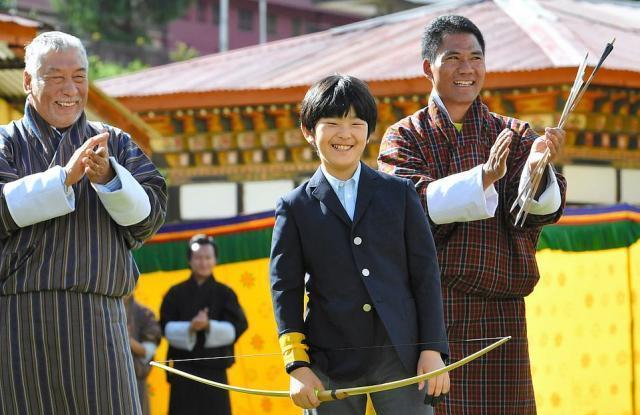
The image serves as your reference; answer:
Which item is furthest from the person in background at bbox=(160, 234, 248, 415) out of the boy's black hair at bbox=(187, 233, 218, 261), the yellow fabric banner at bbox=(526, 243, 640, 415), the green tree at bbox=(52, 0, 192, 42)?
the green tree at bbox=(52, 0, 192, 42)

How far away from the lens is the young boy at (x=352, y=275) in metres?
3.79

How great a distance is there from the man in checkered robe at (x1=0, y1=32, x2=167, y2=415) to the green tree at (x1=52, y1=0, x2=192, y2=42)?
2987 centimetres

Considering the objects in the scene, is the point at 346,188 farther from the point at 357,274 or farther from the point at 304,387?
the point at 304,387

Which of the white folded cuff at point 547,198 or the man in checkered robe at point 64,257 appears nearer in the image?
the man in checkered robe at point 64,257

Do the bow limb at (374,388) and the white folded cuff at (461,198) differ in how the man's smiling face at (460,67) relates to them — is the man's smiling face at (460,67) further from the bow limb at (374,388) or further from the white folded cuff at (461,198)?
the bow limb at (374,388)

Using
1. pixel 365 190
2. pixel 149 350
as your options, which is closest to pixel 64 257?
pixel 365 190

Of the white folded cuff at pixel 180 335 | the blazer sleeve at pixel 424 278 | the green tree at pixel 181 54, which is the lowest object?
the white folded cuff at pixel 180 335

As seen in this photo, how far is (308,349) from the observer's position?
152 inches

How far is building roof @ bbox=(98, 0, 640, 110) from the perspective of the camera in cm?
1216

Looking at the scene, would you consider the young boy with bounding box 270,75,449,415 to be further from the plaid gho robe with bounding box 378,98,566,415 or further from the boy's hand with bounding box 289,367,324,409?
the plaid gho robe with bounding box 378,98,566,415

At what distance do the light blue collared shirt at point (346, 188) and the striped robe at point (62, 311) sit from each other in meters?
0.58

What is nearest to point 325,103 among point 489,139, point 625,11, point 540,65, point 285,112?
point 489,139

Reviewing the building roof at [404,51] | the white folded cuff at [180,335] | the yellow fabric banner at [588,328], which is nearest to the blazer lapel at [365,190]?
the white folded cuff at [180,335]

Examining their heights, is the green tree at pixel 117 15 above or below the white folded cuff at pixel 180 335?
above
